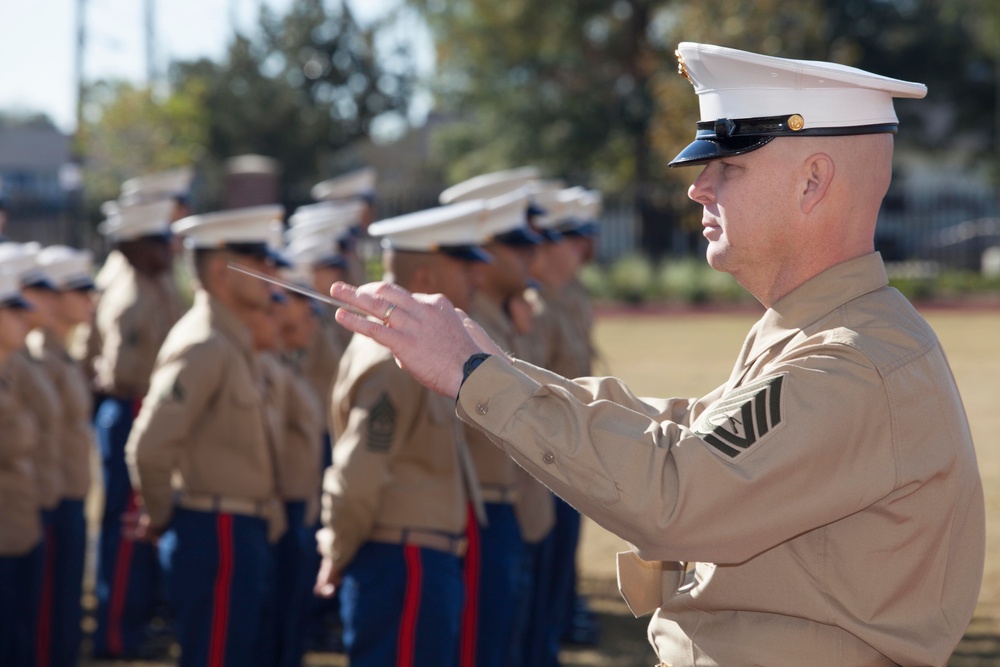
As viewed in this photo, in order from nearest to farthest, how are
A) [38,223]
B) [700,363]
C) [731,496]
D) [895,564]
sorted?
[731,496] < [895,564] < [700,363] < [38,223]

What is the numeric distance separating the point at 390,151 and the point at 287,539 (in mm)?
50274

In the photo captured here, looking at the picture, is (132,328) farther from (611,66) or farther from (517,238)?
(611,66)

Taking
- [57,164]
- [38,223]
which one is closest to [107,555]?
[38,223]

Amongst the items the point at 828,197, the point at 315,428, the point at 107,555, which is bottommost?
the point at 107,555

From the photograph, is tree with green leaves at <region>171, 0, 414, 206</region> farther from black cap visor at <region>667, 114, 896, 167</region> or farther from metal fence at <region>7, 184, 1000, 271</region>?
black cap visor at <region>667, 114, 896, 167</region>

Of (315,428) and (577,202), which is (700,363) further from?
(315,428)

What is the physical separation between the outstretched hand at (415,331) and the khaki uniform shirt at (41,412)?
4.05 meters

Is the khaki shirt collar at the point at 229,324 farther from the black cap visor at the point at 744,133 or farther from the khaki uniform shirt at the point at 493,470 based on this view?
the black cap visor at the point at 744,133

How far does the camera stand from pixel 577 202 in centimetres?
791

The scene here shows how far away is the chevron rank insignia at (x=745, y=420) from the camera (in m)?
1.97

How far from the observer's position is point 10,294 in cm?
524

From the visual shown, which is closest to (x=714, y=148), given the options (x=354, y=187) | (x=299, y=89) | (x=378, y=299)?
(x=378, y=299)

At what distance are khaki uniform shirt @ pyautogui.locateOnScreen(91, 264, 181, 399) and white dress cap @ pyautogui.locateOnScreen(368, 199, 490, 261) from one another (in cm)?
303

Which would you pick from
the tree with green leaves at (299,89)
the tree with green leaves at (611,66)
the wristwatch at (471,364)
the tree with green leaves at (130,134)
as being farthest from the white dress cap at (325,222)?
the tree with green leaves at (299,89)
